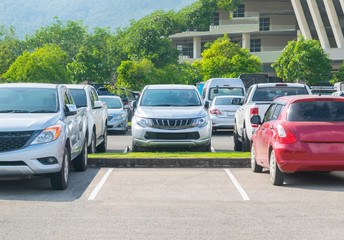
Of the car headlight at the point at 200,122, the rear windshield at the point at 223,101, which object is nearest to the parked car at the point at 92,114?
the car headlight at the point at 200,122

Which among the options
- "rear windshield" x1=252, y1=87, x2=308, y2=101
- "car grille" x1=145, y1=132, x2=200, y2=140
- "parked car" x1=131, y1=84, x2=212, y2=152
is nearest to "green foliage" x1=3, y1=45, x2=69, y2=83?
"rear windshield" x1=252, y1=87, x2=308, y2=101

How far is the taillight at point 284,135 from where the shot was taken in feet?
34.8

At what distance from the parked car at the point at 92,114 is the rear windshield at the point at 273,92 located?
4017 mm

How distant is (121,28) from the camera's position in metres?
78.1

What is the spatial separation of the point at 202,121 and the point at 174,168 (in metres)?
2.28

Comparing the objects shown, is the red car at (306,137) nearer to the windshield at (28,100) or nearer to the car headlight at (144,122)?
the windshield at (28,100)

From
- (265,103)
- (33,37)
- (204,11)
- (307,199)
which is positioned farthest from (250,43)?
(307,199)

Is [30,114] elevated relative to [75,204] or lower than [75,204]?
elevated

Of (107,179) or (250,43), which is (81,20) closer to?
(250,43)

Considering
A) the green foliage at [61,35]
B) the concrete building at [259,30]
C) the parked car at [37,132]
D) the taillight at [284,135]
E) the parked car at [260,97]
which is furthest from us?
the green foliage at [61,35]

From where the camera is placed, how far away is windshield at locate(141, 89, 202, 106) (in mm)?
16562

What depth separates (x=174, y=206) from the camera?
8.98m

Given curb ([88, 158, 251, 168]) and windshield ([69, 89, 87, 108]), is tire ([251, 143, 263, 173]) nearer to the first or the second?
curb ([88, 158, 251, 168])

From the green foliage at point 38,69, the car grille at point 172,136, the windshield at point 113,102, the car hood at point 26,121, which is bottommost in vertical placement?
the green foliage at point 38,69
